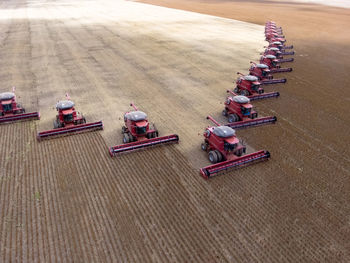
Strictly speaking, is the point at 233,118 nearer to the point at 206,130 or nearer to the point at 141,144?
the point at 206,130

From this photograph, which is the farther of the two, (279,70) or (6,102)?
(279,70)

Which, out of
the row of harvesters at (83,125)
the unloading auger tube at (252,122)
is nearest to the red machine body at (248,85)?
the unloading auger tube at (252,122)

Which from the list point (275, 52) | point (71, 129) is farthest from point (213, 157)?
point (275, 52)

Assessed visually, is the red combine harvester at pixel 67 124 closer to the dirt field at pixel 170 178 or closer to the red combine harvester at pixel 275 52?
the dirt field at pixel 170 178

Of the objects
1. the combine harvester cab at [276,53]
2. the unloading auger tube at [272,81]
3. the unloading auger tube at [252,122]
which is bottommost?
the unloading auger tube at [252,122]

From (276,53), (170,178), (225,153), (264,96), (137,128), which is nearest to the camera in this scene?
(170,178)

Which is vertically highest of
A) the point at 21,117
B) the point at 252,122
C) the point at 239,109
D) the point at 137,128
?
the point at 239,109

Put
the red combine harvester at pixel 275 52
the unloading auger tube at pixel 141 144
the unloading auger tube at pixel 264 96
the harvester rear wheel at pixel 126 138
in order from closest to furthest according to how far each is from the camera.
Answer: the unloading auger tube at pixel 141 144
the harvester rear wheel at pixel 126 138
the unloading auger tube at pixel 264 96
the red combine harvester at pixel 275 52

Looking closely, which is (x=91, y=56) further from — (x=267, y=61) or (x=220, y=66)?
(x=267, y=61)
